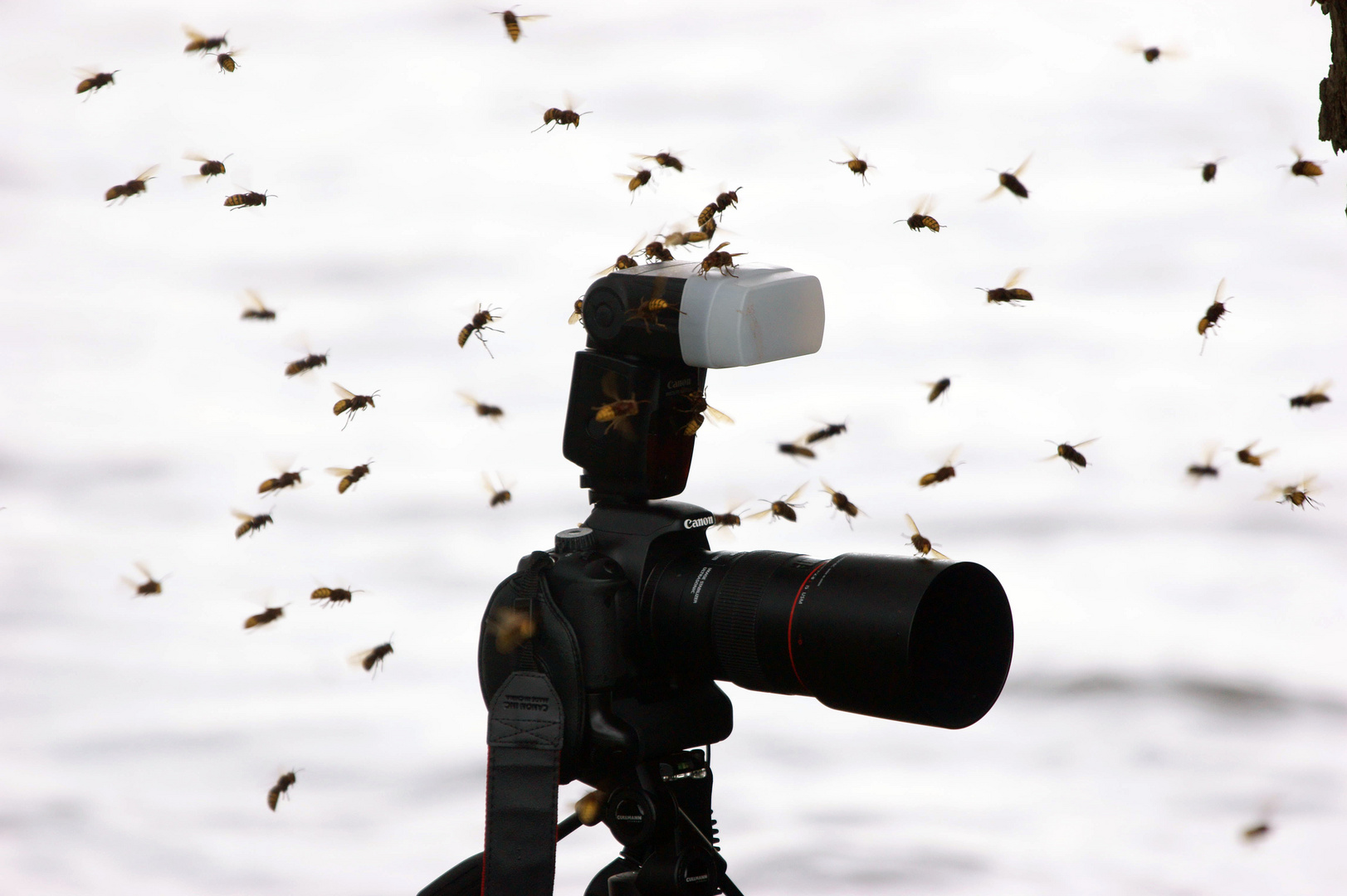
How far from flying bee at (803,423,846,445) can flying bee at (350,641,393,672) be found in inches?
37.5

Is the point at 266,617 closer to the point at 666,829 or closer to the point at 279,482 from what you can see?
the point at 279,482

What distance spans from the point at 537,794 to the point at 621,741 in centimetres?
12

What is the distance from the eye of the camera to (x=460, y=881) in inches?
65.7

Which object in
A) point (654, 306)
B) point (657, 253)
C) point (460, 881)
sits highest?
point (657, 253)

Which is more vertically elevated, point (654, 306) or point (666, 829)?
point (654, 306)

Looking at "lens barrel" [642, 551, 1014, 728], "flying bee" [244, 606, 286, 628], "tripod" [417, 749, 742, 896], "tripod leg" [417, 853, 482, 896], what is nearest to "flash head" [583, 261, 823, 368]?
"lens barrel" [642, 551, 1014, 728]

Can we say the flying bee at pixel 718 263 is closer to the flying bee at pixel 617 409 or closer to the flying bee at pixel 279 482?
the flying bee at pixel 617 409

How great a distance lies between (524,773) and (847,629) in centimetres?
43

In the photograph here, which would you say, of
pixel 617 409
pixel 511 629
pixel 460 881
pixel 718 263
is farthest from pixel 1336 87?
pixel 460 881

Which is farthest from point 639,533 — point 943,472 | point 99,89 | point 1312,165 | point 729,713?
point 99,89

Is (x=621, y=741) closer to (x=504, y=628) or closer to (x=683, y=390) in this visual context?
(x=504, y=628)

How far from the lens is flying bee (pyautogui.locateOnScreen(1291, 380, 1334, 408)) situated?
7.48 ft

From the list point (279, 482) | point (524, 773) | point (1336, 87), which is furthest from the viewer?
point (279, 482)

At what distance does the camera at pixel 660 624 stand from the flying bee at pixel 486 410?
92 cm
